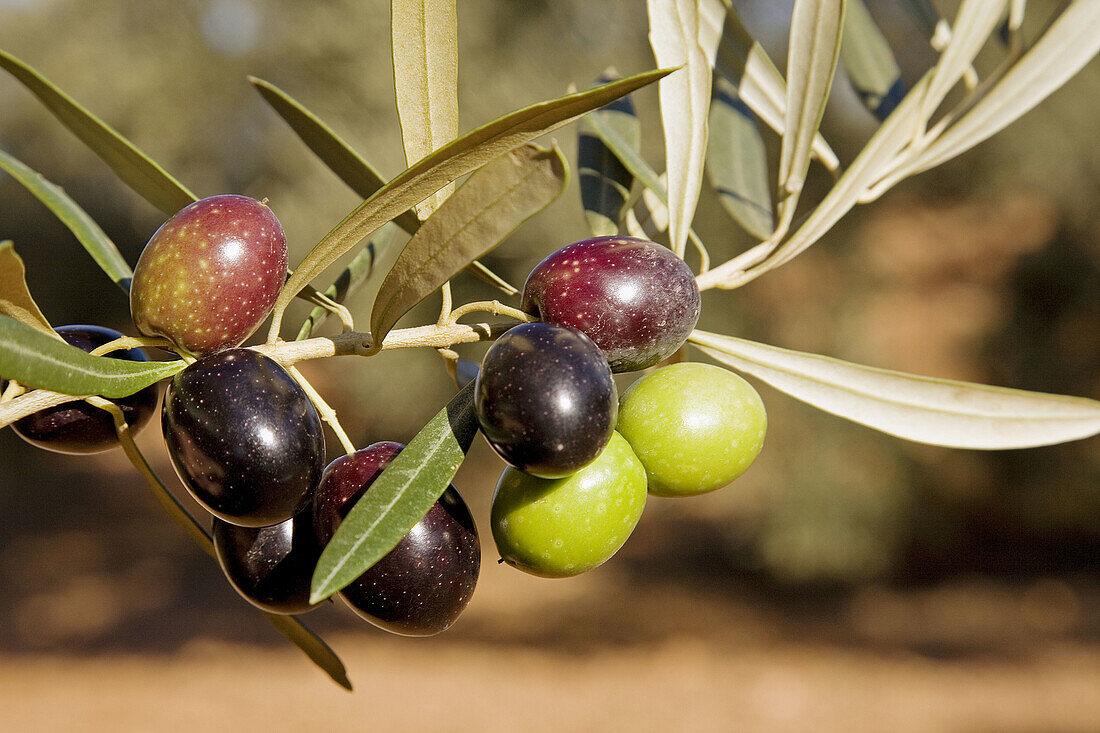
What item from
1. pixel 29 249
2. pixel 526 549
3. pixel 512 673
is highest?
pixel 526 549

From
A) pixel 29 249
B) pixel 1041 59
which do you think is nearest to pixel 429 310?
pixel 29 249

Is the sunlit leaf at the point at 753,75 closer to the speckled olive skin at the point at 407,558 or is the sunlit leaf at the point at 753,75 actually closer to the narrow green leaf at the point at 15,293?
the speckled olive skin at the point at 407,558

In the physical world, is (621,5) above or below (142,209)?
above

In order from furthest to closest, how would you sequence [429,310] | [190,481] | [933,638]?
[933,638]
[429,310]
[190,481]

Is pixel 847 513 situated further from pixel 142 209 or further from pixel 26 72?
pixel 26 72

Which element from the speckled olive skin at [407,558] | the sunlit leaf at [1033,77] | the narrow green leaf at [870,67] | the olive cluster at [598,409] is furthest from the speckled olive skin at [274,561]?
the narrow green leaf at [870,67]

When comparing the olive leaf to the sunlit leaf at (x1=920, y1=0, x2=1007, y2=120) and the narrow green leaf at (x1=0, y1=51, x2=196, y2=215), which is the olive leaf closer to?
the narrow green leaf at (x1=0, y1=51, x2=196, y2=215)

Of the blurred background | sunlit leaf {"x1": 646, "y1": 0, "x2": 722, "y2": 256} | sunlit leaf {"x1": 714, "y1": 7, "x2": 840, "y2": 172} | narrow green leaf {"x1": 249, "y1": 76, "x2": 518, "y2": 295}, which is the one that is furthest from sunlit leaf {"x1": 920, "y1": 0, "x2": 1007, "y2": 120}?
the blurred background
